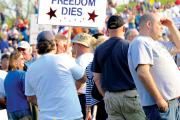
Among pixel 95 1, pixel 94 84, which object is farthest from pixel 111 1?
pixel 94 84

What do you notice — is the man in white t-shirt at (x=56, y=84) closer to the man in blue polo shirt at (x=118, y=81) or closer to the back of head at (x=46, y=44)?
the back of head at (x=46, y=44)

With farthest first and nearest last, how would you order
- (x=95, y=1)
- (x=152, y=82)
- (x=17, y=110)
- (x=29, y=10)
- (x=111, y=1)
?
1. (x=29, y=10)
2. (x=111, y=1)
3. (x=95, y=1)
4. (x=17, y=110)
5. (x=152, y=82)

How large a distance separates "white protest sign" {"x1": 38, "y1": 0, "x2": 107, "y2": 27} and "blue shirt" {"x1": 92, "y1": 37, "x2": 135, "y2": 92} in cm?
367

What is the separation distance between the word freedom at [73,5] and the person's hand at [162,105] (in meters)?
5.12

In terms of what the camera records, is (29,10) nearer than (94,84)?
No

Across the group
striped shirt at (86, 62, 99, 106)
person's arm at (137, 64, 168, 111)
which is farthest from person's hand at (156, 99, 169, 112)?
striped shirt at (86, 62, 99, 106)

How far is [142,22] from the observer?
8.76 m

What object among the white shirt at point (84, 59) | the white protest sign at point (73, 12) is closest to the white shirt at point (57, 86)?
the white shirt at point (84, 59)

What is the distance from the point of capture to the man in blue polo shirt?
9.38 m

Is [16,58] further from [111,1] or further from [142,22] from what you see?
[111,1]

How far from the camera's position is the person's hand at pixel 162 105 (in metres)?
8.31

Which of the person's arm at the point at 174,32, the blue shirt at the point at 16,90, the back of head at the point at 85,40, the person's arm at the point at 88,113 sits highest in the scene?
the person's arm at the point at 174,32

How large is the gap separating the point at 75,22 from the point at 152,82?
16.7 feet

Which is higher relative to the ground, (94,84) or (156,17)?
(156,17)
